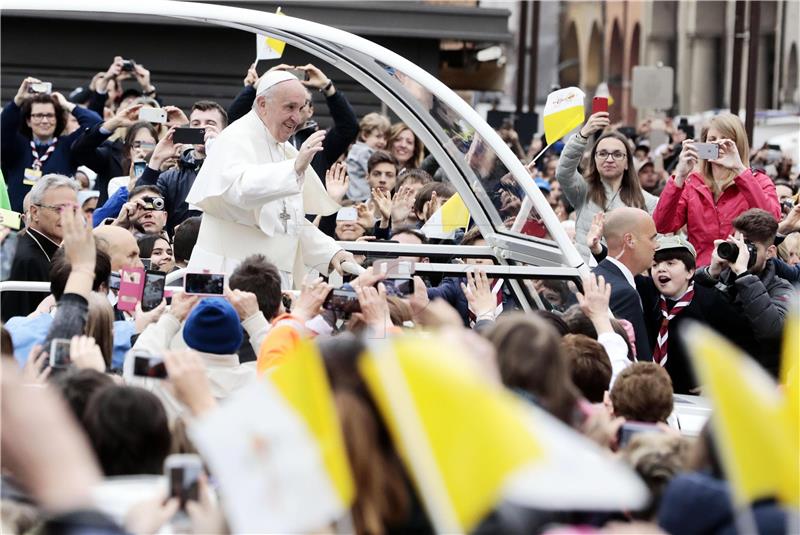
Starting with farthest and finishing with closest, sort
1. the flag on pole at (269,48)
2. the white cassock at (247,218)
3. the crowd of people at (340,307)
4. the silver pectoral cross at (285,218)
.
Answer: the flag on pole at (269,48) < the silver pectoral cross at (285,218) < the white cassock at (247,218) < the crowd of people at (340,307)

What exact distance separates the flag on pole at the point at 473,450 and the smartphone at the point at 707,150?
6.40 meters

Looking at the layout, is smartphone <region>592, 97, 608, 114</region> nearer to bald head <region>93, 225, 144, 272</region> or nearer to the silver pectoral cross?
the silver pectoral cross

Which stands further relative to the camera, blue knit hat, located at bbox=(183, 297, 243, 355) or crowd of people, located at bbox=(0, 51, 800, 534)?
blue knit hat, located at bbox=(183, 297, 243, 355)

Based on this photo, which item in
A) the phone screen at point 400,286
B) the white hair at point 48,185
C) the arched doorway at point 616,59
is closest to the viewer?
the phone screen at point 400,286

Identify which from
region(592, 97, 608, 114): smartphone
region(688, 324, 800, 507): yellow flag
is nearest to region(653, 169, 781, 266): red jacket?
region(592, 97, 608, 114): smartphone

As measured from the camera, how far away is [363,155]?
12.1 metres

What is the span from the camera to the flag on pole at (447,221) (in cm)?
861

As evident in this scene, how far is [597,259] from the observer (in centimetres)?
872

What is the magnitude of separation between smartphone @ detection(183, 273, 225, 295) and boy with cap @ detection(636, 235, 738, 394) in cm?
285

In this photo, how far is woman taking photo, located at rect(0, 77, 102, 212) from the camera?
10953mm

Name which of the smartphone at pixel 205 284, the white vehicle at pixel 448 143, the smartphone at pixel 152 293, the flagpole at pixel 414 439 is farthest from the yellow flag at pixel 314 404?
the white vehicle at pixel 448 143

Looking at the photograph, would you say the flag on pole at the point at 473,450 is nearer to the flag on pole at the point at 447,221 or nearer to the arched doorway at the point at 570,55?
the flag on pole at the point at 447,221

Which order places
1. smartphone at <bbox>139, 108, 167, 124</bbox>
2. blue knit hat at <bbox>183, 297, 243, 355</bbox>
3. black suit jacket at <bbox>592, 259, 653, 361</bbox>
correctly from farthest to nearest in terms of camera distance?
smartphone at <bbox>139, 108, 167, 124</bbox> → black suit jacket at <bbox>592, 259, 653, 361</bbox> → blue knit hat at <bbox>183, 297, 243, 355</bbox>

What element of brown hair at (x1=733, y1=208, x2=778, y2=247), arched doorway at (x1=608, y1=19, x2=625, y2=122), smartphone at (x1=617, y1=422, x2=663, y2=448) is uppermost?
arched doorway at (x1=608, y1=19, x2=625, y2=122)
